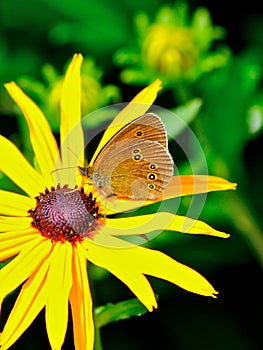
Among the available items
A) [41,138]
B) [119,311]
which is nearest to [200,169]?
[41,138]

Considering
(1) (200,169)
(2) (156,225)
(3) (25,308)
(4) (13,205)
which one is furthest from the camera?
(1) (200,169)

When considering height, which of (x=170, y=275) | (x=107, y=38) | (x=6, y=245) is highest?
(x=107, y=38)

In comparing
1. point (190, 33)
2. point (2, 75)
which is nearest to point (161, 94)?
point (190, 33)

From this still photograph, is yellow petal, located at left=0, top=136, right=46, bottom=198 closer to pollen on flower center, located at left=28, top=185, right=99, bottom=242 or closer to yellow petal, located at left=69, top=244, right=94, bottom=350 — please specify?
pollen on flower center, located at left=28, top=185, right=99, bottom=242

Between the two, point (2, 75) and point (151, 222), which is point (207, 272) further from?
point (2, 75)

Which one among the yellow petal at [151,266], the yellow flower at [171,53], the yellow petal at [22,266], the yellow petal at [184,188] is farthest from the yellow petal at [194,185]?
the yellow flower at [171,53]

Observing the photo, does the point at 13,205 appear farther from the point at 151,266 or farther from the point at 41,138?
the point at 151,266

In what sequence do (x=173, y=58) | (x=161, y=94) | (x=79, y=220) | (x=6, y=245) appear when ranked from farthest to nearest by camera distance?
(x=161, y=94) < (x=173, y=58) < (x=79, y=220) < (x=6, y=245)
